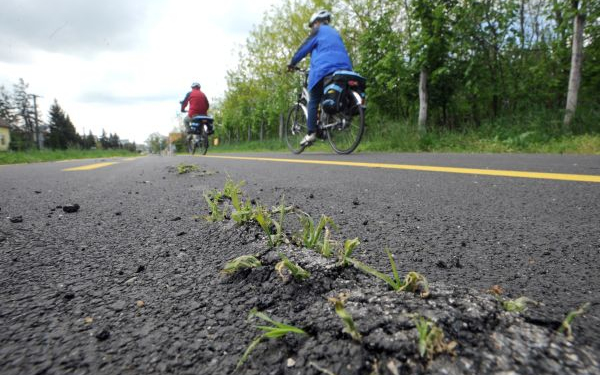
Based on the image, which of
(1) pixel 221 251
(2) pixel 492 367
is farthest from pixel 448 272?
(1) pixel 221 251

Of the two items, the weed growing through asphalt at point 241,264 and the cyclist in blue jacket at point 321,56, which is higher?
the cyclist in blue jacket at point 321,56

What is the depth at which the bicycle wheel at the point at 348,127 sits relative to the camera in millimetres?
6074

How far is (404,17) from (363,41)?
1935 mm

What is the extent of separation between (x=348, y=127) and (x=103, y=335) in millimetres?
6370

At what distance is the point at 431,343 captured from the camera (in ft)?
1.64

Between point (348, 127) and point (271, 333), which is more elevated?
point (348, 127)

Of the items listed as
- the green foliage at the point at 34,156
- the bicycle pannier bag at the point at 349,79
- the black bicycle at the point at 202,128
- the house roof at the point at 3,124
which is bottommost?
the green foliage at the point at 34,156

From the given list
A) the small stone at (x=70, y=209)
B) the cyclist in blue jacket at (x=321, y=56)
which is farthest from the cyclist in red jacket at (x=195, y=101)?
the small stone at (x=70, y=209)

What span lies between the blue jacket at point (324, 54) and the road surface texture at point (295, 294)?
512cm

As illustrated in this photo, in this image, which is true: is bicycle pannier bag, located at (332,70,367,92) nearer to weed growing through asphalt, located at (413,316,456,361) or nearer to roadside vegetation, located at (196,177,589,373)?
roadside vegetation, located at (196,177,589,373)

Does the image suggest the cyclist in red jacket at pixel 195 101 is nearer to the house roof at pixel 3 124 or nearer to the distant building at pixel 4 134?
the distant building at pixel 4 134

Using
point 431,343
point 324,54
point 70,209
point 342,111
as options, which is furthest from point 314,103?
point 431,343

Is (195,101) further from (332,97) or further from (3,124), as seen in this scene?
(3,124)

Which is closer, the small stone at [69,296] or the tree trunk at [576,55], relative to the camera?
the small stone at [69,296]
